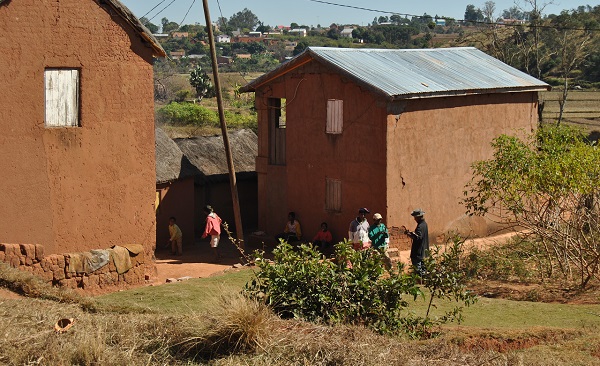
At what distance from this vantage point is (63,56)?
14977mm

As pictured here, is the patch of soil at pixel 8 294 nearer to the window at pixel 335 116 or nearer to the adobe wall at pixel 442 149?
the adobe wall at pixel 442 149


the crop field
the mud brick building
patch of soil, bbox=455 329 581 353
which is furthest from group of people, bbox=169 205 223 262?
the crop field

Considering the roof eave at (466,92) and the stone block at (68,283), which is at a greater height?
the roof eave at (466,92)

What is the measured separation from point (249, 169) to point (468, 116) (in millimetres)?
6174

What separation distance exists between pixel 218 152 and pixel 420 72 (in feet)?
19.6

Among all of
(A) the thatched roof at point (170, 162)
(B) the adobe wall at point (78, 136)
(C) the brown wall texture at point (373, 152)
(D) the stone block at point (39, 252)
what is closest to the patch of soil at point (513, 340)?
(D) the stone block at point (39, 252)

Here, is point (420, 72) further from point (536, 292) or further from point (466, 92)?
point (536, 292)

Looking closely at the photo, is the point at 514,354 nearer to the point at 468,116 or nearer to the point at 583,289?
the point at 583,289

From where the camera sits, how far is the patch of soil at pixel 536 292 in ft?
46.4

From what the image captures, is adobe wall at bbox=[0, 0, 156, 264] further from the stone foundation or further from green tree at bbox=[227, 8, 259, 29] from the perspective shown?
green tree at bbox=[227, 8, 259, 29]

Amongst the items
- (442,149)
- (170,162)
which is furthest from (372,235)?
(170,162)

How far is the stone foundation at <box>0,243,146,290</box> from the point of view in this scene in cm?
1370

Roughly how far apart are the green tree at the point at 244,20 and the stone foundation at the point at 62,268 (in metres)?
130

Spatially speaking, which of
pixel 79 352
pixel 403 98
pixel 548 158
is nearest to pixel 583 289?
pixel 548 158
